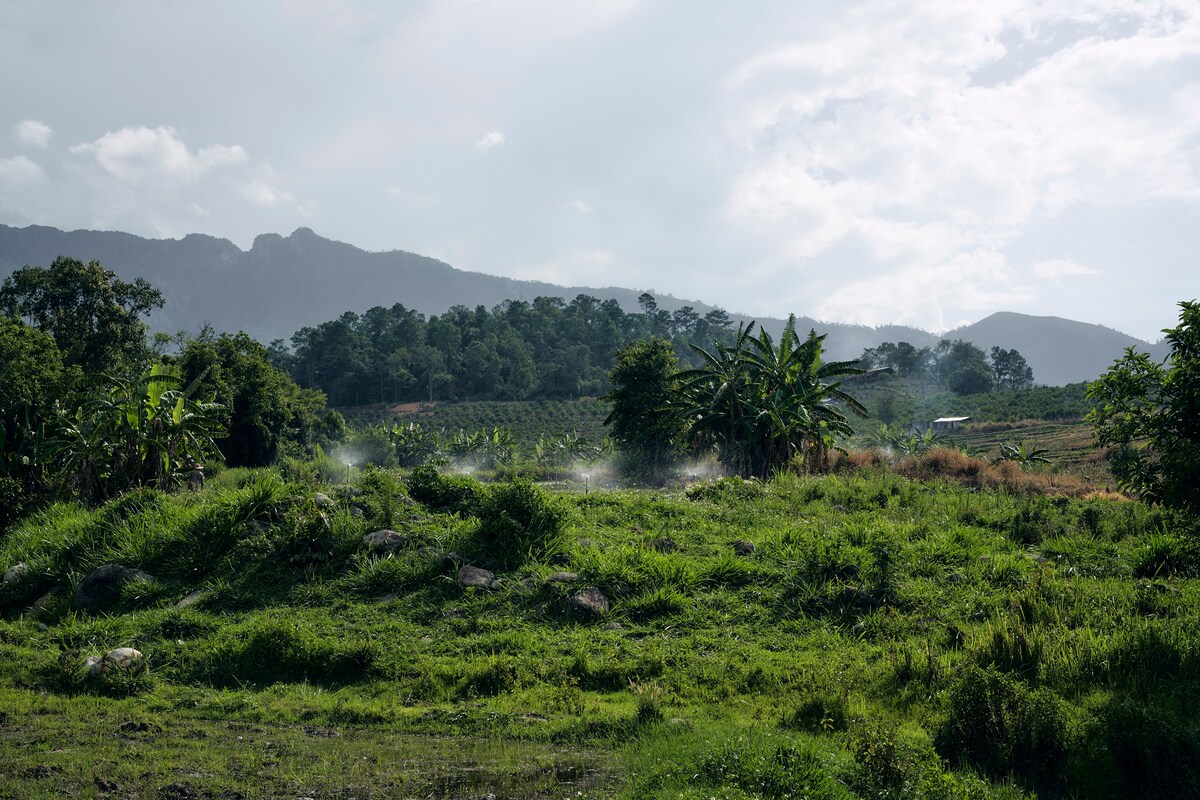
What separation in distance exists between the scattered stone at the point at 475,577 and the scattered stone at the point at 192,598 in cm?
388

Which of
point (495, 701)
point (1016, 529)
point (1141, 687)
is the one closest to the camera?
point (1141, 687)

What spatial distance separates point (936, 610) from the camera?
11188mm

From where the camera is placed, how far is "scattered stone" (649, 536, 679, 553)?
46.2ft

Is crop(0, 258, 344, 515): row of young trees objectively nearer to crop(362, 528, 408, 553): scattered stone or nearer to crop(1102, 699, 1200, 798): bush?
crop(362, 528, 408, 553): scattered stone

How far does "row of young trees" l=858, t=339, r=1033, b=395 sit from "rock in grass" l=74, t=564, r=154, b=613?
112 metres

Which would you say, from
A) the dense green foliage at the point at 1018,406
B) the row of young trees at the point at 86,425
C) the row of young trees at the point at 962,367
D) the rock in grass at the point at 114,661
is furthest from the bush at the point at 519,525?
the row of young trees at the point at 962,367

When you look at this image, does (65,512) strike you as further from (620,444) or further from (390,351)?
(390,351)

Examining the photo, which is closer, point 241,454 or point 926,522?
point 926,522

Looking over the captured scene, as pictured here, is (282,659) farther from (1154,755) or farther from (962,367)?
(962,367)

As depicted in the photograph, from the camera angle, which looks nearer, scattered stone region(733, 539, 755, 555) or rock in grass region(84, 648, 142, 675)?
rock in grass region(84, 648, 142, 675)

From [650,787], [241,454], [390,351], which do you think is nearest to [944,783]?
[650,787]

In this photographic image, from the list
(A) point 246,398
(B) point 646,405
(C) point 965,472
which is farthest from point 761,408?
(A) point 246,398

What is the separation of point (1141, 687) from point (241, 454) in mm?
39984

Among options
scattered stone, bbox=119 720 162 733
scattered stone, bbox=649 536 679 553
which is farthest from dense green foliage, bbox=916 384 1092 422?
scattered stone, bbox=119 720 162 733
